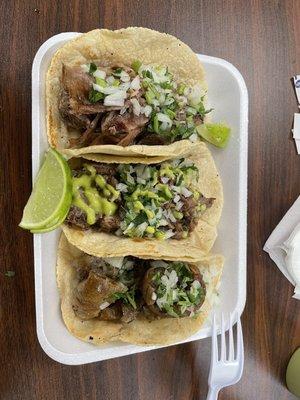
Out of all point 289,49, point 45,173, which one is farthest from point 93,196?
point 289,49

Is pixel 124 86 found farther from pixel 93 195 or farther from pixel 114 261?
pixel 114 261

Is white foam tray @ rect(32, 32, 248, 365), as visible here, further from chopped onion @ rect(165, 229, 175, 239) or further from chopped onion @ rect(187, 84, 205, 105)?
chopped onion @ rect(165, 229, 175, 239)

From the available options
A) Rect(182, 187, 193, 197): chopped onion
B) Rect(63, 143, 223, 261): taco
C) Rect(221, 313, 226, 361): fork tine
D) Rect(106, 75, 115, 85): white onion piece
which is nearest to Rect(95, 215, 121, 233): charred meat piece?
Rect(63, 143, 223, 261): taco

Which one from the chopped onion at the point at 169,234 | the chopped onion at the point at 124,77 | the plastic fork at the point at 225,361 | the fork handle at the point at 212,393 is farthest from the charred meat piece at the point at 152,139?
the fork handle at the point at 212,393

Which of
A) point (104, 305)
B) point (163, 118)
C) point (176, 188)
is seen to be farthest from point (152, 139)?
point (104, 305)

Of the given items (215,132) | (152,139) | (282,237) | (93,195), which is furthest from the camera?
(282,237)

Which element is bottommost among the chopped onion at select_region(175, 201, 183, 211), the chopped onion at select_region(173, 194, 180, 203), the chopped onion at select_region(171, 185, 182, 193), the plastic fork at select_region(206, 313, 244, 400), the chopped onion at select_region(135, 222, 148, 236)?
the plastic fork at select_region(206, 313, 244, 400)
